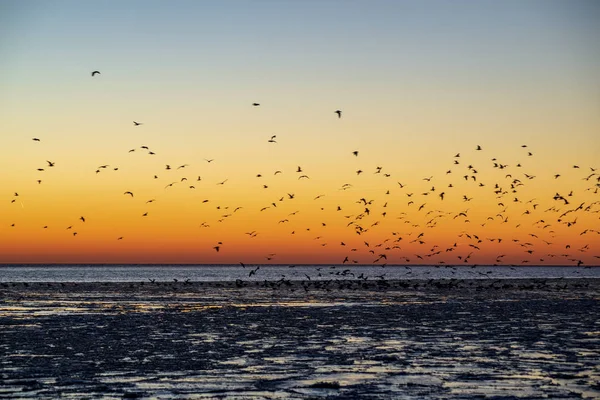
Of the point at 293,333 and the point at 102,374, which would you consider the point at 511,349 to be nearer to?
the point at 293,333

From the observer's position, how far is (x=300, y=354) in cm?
3134

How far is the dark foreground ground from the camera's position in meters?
23.5

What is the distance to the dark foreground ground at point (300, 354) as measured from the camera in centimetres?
2352

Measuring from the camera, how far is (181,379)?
82.8 ft

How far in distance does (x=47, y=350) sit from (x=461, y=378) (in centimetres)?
1680

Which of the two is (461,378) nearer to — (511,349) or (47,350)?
(511,349)

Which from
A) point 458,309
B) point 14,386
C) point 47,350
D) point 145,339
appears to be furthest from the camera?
point 458,309

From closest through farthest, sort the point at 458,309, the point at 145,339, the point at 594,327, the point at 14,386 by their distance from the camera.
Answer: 1. the point at 14,386
2. the point at 145,339
3. the point at 594,327
4. the point at 458,309

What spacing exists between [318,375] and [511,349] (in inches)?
411

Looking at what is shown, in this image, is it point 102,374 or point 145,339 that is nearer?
point 102,374

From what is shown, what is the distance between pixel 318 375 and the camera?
2597 cm

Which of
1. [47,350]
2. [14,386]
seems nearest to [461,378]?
[14,386]

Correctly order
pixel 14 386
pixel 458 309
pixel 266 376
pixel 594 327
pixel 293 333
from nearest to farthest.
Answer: pixel 14 386
pixel 266 376
pixel 293 333
pixel 594 327
pixel 458 309

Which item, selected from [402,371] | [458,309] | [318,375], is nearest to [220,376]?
[318,375]
